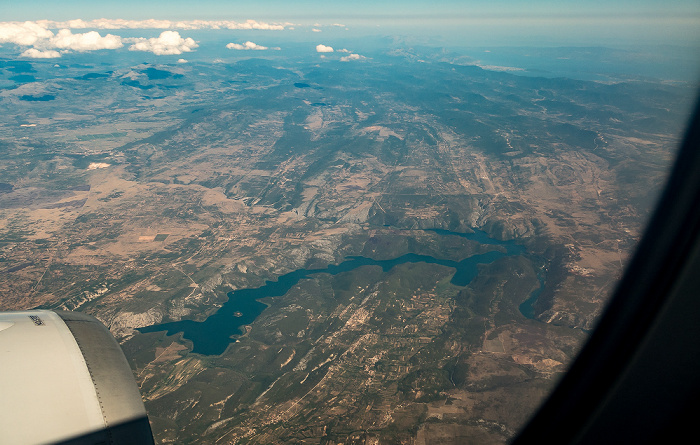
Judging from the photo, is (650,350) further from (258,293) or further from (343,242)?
(343,242)

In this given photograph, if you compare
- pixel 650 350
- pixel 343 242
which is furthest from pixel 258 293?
pixel 650 350

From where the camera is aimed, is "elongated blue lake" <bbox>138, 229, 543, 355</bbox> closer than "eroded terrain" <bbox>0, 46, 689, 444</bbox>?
No

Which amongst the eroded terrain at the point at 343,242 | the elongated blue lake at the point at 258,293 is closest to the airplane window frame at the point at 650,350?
the eroded terrain at the point at 343,242

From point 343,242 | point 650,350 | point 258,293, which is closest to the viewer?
point 650,350

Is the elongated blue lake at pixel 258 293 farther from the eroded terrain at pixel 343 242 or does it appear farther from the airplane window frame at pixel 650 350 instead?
the airplane window frame at pixel 650 350

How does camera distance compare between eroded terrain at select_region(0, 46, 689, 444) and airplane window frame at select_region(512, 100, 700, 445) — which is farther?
eroded terrain at select_region(0, 46, 689, 444)

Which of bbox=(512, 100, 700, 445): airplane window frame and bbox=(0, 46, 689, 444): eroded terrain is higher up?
bbox=(512, 100, 700, 445): airplane window frame

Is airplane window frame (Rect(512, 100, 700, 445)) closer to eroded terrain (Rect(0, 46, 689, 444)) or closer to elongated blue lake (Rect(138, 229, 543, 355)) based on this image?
eroded terrain (Rect(0, 46, 689, 444))

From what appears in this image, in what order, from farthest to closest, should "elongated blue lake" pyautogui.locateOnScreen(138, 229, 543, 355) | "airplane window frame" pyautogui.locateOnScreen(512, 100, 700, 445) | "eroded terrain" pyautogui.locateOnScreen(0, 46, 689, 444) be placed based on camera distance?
"elongated blue lake" pyautogui.locateOnScreen(138, 229, 543, 355)
"eroded terrain" pyautogui.locateOnScreen(0, 46, 689, 444)
"airplane window frame" pyautogui.locateOnScreen(512, 100, 700, 445)

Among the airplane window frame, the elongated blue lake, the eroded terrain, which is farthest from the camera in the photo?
the elongated blue lake

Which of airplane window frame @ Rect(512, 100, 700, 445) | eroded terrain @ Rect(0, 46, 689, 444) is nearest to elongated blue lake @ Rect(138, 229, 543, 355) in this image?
eroded terrain @ Rect(0, 46, 689, 444)
